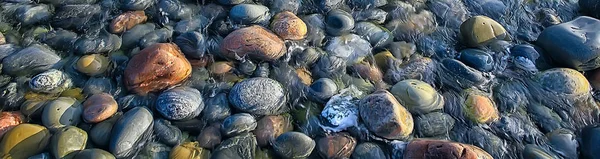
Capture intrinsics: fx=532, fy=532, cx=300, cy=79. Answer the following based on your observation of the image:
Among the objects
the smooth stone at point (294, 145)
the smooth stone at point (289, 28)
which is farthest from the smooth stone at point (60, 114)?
the smooth stone at point (289, 28)

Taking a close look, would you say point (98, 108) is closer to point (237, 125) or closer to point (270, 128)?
point (237, 125)

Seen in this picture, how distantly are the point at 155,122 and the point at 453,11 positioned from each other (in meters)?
1.80

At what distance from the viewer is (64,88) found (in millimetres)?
2453

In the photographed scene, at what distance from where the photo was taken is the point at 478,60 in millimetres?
2682

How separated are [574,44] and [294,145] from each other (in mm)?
1511

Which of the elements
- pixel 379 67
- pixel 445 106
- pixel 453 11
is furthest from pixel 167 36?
pixel 453 11

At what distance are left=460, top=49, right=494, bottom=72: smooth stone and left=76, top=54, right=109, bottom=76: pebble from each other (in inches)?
70.5

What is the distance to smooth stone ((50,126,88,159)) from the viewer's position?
84.0 inches

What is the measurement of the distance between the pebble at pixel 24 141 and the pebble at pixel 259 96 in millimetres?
795

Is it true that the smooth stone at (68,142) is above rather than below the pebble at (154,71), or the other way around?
below

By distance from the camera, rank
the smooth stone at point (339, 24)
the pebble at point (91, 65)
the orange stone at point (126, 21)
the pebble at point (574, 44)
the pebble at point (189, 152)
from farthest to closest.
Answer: the smooth stone at point (339, 24) → the orange stone at point (126, 21) → the pebble at point (574, 44) → the pebble at point (91, 65) → the pebble at point (189, 152)

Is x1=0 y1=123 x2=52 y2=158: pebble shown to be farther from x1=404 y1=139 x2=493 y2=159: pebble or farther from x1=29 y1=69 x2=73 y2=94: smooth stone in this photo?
x1=404 y1=139 x2=493 y2=159: pebble

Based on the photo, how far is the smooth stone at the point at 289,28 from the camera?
9.03 ft

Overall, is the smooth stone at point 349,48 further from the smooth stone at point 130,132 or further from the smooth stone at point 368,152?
the smooth stone at point 130,132
